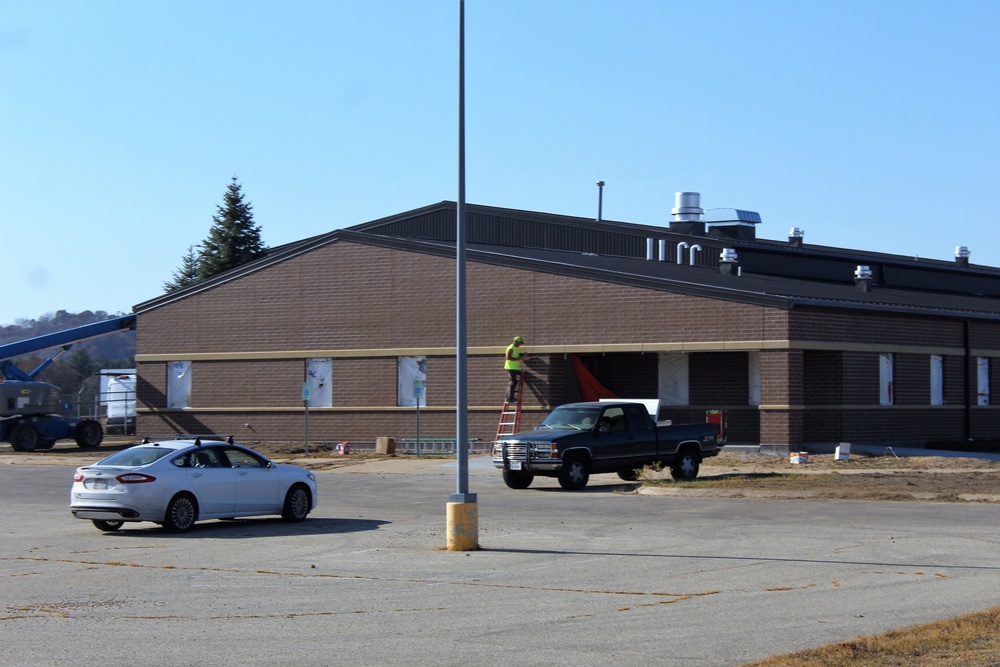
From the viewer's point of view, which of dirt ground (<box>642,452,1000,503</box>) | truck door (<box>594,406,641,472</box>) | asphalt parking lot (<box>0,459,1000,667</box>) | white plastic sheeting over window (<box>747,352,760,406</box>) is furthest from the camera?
white plastic sheeting over window (<box>747,352,760,406</box>)

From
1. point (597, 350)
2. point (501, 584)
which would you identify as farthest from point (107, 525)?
point (597, 350)

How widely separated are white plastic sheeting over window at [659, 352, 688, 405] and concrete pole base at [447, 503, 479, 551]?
827 inches

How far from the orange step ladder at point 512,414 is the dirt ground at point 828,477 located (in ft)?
9.75

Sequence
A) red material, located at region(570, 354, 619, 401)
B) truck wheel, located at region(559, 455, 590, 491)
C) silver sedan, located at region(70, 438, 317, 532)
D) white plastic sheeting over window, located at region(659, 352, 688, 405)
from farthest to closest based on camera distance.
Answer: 1. red material, located at region(570, 354, 619, 401)
2. white plastic sheeting over window, located at region(659, 352, 688, 405)
3. truck wheel, located at region(559, 455, 590, 491)
4. silver sedan, located at region(70, 438, 317, 532)

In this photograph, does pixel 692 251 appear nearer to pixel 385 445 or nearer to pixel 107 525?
pixel 385 445

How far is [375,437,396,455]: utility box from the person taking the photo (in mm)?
38656

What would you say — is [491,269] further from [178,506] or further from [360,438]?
[178,506]

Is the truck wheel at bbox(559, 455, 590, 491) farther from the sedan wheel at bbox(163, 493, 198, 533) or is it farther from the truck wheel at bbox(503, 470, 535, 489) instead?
the sedan wheel at bbox(163, 493, 198, 533)

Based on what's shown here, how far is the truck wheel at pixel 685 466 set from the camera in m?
28.1

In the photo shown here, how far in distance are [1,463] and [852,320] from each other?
27.1 metres

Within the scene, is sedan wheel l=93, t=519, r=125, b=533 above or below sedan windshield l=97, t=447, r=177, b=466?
below

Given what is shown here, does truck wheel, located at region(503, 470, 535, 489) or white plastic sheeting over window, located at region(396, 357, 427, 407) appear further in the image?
white plastic sheeting over window, located at region(396, 357, 427, 407)

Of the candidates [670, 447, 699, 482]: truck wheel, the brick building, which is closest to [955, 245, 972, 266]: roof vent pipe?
the brick building

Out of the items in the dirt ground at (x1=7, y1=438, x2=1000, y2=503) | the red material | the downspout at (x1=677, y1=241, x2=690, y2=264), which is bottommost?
the dirt ground at (x1=7, y1=438, x2=1000, y2=503)
